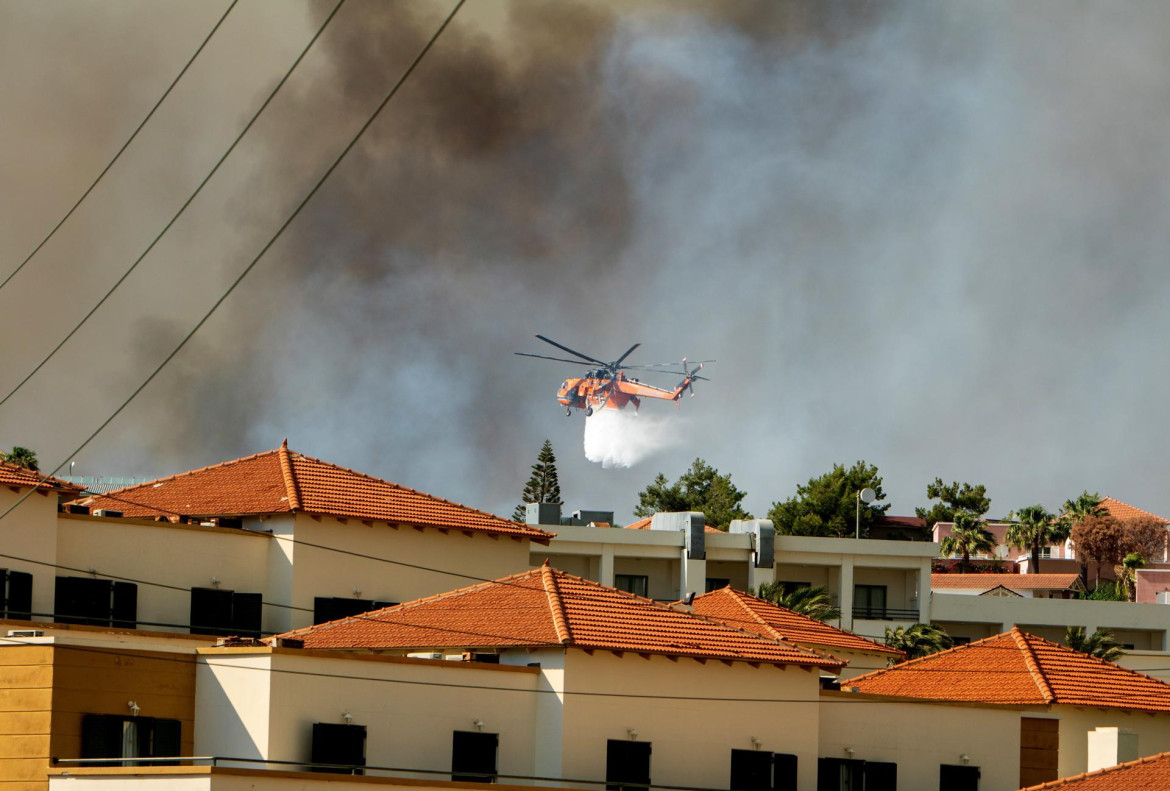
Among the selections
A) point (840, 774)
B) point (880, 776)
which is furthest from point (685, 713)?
point (880, 776)

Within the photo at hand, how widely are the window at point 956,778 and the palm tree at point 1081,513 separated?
323 feet

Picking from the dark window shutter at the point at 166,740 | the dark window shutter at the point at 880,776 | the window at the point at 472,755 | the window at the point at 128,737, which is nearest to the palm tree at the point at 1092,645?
the dark window shutter at the point at 880,776

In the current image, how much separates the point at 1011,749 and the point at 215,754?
69.5ft

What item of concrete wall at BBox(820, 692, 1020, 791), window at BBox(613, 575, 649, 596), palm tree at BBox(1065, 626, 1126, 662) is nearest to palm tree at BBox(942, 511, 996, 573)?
window at BBox(613, 575, 649, 596)

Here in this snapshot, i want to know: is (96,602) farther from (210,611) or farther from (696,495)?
(696,495)

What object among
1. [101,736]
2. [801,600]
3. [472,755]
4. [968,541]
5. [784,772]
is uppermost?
[968,541]

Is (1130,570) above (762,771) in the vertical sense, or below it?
above

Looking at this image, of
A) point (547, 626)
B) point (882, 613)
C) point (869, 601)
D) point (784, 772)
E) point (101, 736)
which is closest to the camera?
point (101, 736)

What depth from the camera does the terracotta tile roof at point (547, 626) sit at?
43375mm

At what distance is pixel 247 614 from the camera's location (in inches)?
2042

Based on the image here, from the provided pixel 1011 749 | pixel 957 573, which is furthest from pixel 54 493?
pixel 957 573

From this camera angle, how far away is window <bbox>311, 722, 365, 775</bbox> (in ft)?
130

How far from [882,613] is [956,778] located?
1780 inches

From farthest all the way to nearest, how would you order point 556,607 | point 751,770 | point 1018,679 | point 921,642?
point 921,642 → point 1018,679 → point 556,607 → point 751,770
